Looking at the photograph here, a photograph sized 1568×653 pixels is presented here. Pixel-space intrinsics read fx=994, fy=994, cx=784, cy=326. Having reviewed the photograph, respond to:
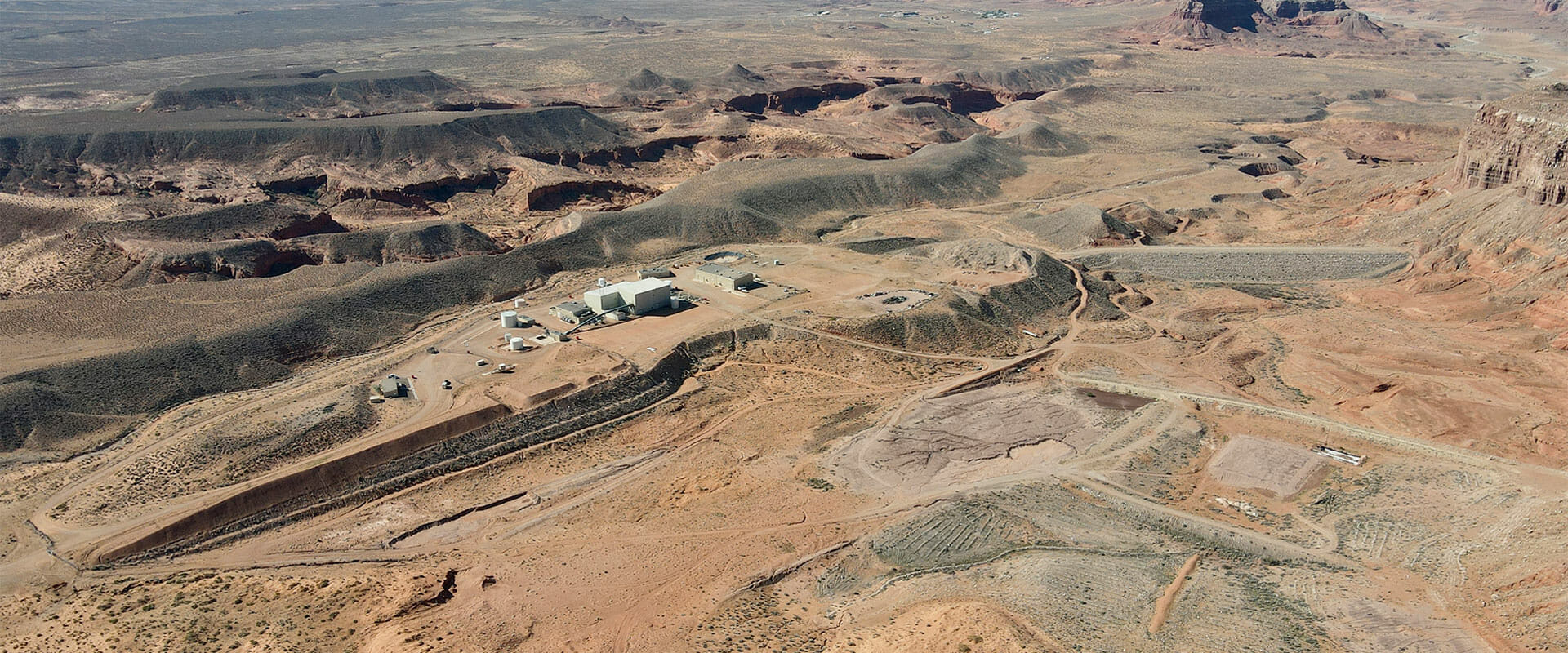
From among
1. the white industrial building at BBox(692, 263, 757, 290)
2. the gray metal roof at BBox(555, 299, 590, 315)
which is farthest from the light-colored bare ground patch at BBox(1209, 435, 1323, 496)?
the gray metal roof at BBox(555, 299, 590, 315)

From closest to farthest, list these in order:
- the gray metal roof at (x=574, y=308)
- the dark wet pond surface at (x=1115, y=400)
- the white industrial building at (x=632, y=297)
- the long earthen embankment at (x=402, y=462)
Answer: the long earthen embankment at (x=402, y=462) → the dark wet pond surface at (x=1115, y=400) → the gray metal roof at (x=574, y=308) → the white industrial building at (x=632, y=297)

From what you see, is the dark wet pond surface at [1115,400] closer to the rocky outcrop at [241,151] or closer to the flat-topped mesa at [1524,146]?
the flat-topped mesa at [1524,146]

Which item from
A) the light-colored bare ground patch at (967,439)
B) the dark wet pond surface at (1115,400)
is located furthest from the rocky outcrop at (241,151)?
the dark wet pond surface at (1115,400)

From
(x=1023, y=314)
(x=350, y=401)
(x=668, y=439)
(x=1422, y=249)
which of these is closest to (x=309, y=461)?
(x=350, y=401)

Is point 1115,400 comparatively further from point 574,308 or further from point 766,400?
point 574,308

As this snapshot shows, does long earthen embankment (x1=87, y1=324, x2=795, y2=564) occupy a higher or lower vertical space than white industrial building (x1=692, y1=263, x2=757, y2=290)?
lower

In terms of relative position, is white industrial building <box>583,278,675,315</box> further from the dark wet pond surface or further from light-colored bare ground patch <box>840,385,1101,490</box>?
the dark wet pond surface

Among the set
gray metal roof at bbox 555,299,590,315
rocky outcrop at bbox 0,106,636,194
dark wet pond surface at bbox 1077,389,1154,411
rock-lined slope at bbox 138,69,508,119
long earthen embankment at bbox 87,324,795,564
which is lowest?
dark wet pond surface at bbox 1077,389,1154,411

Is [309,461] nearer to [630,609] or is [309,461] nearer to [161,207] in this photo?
[630,609]
